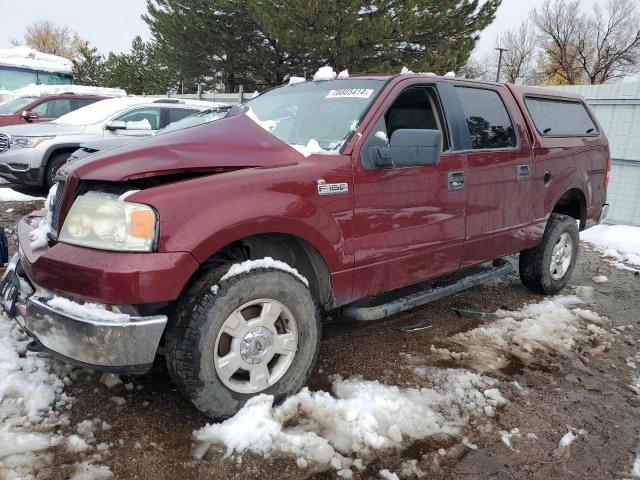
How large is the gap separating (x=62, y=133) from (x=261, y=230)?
6543 mm

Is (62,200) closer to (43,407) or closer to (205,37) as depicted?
(43,407)

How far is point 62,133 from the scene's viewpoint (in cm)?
771

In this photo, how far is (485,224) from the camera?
3.79 meters

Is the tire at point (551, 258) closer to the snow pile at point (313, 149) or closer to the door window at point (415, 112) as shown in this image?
the door window at point (415, 112)

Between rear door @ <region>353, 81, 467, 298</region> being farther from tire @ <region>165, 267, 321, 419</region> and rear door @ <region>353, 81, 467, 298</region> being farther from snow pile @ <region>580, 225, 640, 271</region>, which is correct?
snow pile @ <region>580, 225, 640, 271</region>

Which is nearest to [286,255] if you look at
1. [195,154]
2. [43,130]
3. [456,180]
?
[195,154]

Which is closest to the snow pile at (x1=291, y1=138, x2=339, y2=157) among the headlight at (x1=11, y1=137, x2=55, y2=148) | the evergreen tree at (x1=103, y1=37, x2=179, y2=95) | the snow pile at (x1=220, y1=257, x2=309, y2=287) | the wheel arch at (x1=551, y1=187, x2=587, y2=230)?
the snow pile at (x1=220, y1=257, x2=309, y2=287)

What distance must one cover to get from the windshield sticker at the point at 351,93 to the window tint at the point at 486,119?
2.89ft

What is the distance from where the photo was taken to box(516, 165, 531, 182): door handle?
4.02m

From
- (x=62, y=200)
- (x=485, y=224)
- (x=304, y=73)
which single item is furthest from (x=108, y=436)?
(x=304, y=73)

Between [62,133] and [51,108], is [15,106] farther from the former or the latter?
[62,133]

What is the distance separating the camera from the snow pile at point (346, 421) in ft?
7.69

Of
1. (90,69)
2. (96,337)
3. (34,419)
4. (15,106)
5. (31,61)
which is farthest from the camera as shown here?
(90,69)

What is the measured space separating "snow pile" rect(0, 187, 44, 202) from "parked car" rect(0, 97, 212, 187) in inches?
31.7
